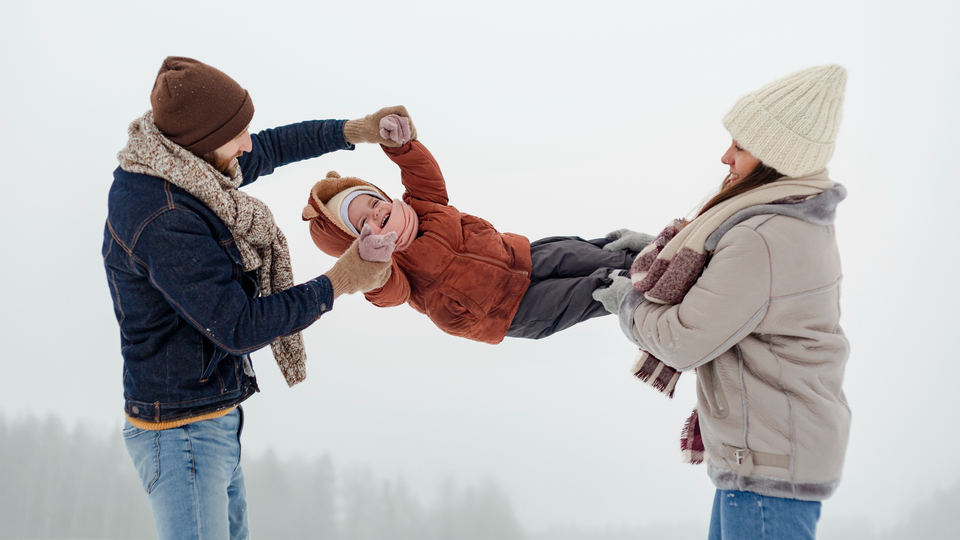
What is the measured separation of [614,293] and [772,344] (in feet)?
1.87

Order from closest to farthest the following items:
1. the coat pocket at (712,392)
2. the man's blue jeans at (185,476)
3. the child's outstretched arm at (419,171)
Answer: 1. the man's blue jeans at (185,476)
2. the coat pocket at (712,392)
3. the child's outstretched arm at (419,171)

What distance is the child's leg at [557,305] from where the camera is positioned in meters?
2.34

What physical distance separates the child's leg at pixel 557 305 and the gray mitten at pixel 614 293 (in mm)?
143

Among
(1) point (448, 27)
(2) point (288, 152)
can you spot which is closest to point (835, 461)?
(2) point (288, 152)

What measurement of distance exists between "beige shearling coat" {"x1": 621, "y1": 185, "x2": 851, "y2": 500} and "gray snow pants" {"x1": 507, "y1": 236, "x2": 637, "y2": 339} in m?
0.58

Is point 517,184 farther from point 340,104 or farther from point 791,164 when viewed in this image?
point 791,164

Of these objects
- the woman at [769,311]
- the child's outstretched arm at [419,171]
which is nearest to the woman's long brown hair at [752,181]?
the woman at [769,311]

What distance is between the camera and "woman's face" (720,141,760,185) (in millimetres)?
1713

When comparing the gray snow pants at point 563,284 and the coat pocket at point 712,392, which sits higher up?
the gray snow pants at point 563,284

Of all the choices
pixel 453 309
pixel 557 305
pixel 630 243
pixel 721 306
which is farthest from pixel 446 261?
pixel 721 306

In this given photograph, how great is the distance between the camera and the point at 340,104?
4266mm

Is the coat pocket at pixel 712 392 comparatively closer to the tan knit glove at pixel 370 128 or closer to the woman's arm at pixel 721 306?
the woman's arm at pixel 721 306

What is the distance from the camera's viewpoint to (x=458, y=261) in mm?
2414

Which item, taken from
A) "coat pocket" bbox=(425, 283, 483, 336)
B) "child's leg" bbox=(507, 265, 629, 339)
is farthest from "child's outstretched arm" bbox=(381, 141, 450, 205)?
"child's leg" bbox=(507, 265, 629, 339)
